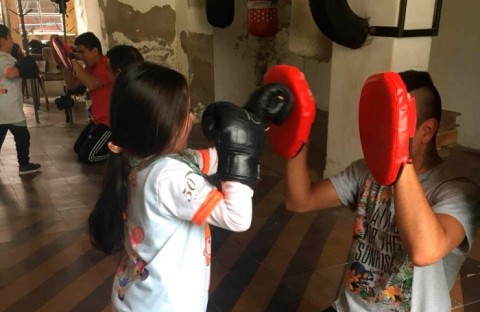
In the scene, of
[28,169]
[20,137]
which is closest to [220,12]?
[20,137]

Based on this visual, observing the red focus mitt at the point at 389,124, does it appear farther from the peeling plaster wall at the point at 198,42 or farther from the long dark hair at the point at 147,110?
the peeling plaster wall at the point at 198,42

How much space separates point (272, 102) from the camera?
1.21 meters

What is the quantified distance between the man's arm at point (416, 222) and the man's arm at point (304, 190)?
39 cm

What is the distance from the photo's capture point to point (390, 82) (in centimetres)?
90

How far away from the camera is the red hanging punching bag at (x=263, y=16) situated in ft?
16.3

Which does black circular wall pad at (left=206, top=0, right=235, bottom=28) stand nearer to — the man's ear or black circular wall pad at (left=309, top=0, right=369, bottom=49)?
black circular wall pad at (left=309, top=0, right=369, bottom=49)

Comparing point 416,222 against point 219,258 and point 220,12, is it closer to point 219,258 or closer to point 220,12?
point 219,258

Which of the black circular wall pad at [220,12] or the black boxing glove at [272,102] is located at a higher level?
the black circular wall pad at [220,12]

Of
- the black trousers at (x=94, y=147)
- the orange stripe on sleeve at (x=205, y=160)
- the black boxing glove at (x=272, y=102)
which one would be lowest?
the black trousers at (x=94, y=147)

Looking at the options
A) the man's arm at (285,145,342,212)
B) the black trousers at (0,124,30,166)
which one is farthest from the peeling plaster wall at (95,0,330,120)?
the man's arm at (285,145,342,212)

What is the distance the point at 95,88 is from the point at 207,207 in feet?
A: 12.1

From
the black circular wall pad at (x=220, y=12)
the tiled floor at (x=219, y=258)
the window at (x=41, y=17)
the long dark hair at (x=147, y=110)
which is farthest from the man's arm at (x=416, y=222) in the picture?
the window at (x=41, y=17)

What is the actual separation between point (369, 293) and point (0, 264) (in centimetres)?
226

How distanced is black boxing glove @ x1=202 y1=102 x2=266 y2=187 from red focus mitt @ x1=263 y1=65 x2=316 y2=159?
133 mm
